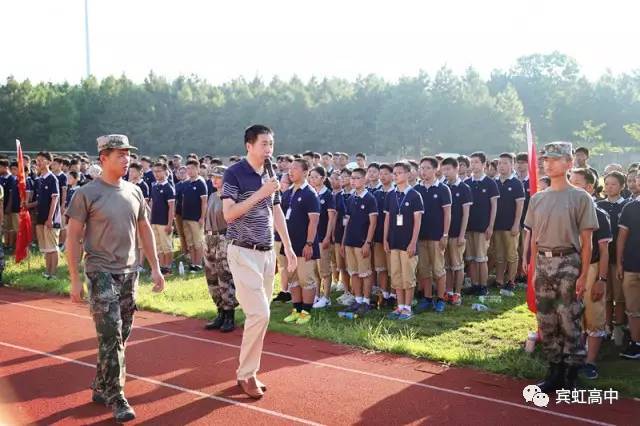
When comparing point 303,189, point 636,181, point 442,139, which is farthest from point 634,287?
point 442,139

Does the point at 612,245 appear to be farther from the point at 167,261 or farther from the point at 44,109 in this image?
the point at 44,109

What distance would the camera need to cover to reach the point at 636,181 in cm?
718

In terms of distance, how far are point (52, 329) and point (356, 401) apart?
16.6ft

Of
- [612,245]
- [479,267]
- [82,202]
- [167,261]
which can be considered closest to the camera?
[82,202]

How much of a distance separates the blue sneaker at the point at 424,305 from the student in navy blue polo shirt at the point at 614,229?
9.14ft

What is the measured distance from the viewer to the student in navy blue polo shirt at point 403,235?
29.9 feet

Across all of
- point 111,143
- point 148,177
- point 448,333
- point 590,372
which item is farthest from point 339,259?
point 148,177

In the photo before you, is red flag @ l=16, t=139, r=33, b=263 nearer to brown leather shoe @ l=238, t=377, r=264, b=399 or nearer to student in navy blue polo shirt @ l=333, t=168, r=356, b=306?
student in navy blue polo shirt @ l=333, t=168, r=356, b=306

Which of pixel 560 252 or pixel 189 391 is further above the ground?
pixel 560 252

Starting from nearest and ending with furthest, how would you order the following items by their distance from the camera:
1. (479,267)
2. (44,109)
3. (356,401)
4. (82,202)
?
(82,202)
(356,401)
(479,267)
(44,109)

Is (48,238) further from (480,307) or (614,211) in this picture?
(614,211)

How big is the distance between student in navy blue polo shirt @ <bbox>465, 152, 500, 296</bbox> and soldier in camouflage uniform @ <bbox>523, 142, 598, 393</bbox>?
183 inches

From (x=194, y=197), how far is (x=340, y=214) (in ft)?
14.3

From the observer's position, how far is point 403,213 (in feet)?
30.0
